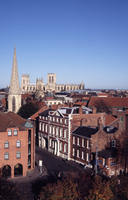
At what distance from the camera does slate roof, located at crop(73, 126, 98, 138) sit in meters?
51.2

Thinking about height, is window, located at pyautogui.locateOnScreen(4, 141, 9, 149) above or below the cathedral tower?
below

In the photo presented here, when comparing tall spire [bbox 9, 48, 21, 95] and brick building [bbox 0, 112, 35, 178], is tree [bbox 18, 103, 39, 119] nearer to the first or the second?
tall spire [bbox 9, 48, 21, 95]

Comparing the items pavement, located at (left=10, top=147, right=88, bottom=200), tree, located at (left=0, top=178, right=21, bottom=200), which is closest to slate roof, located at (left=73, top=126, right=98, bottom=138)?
pavement, located at (left=10, top=147, right=88, bottom=200)

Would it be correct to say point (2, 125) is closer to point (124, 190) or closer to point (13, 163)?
point (13, 163)

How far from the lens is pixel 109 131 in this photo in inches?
2078

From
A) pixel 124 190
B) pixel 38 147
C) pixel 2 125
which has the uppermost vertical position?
pixel 2 125

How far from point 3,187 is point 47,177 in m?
17.0

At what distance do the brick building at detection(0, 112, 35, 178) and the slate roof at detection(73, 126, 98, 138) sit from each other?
9.89 metres

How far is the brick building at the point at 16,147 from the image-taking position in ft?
147

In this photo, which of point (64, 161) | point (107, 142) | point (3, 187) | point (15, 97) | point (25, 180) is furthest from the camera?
point (15, 97)

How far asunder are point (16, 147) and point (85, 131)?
1372 cm

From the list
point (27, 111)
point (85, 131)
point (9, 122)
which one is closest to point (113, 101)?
point (27, 111)

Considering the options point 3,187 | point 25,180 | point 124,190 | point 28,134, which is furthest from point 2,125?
point 124,190

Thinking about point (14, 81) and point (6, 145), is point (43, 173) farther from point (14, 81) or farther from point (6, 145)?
point (14, 81)
